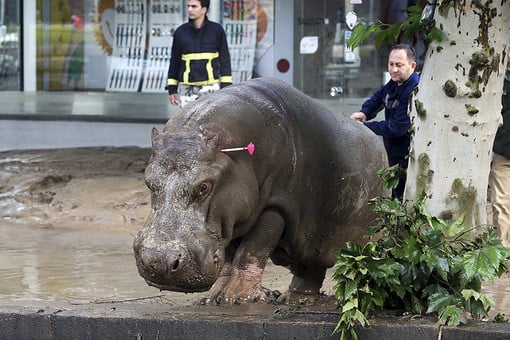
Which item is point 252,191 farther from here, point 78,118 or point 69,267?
point 78,118

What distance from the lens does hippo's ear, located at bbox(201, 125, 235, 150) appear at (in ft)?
20.0

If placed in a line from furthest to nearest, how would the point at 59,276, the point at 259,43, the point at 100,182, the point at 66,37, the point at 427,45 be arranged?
1. the point at 66,37
2. the point at 259,43
3. the point at 100,182
4. the point at 59,276
5. the point at 427,45

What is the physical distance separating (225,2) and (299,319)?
8945mm

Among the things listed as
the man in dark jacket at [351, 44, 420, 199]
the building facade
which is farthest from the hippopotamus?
the building facade

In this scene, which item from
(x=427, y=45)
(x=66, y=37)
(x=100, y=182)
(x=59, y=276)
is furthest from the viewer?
(x=66, y=37)

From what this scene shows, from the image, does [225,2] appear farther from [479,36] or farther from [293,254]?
[479,36]

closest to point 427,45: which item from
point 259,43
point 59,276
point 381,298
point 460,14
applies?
point 460,14

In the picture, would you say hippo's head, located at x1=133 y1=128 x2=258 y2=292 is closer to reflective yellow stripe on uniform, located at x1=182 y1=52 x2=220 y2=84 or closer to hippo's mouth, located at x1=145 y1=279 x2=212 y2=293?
hippo's mouth, located at x1=145 y1=279 x2=212 y2=293

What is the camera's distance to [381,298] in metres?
5.75

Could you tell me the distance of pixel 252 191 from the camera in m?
6.29

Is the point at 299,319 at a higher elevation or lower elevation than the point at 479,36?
lower

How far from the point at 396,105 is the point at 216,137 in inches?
133

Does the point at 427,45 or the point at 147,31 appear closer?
the point at 427,45

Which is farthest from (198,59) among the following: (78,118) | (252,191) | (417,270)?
(417,270)
